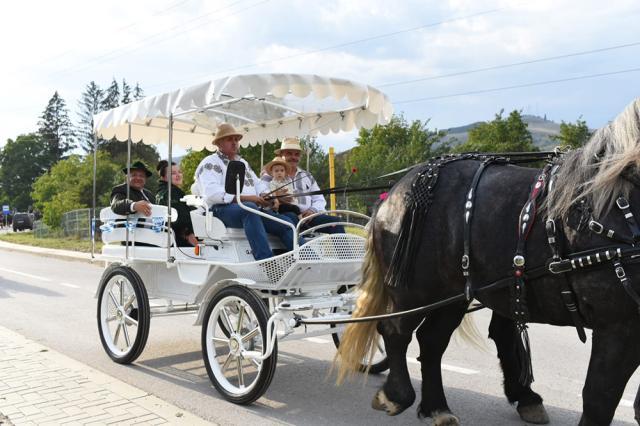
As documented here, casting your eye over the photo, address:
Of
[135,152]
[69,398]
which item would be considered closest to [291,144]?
[69,398]

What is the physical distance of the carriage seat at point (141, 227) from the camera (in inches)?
231

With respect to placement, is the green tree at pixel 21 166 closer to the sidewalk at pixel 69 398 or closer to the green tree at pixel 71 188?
the green tree at pixel 71 188

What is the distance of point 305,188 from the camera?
6.56m

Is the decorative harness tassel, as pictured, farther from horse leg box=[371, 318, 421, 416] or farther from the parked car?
the parked car

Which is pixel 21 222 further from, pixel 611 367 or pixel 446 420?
pixel 611 367

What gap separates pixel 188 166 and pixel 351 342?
65.6 ft

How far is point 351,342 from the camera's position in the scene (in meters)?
4.21

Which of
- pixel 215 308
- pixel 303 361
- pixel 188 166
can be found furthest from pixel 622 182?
pixel 188 166

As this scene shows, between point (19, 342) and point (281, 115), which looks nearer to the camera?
point (19, 342)

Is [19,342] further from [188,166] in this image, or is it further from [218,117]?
[188,166]

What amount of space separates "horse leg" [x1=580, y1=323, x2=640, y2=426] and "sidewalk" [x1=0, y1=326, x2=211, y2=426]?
7.77 feet

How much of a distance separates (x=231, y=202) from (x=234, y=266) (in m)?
0.62

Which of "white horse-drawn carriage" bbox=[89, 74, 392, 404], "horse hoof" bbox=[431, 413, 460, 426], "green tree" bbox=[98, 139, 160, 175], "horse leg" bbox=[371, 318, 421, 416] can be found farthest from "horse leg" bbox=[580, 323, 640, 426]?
"green tree" bbox=[98, 139, 160, 175]

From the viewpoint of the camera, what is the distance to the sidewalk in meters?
4.11
